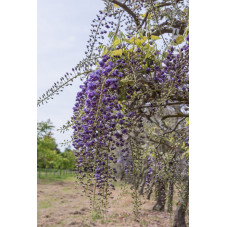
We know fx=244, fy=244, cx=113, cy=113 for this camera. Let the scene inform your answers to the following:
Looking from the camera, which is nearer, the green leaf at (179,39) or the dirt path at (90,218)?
the green leaf at (179,39)

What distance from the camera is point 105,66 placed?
0.84 metres

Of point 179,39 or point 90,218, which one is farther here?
point 90,218

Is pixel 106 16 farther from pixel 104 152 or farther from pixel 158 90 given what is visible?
pixel 104 152

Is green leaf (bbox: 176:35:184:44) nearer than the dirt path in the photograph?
Yes

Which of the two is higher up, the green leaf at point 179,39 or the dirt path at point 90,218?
the green leaf at point 179,39

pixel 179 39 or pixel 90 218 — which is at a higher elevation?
pixel 179 39

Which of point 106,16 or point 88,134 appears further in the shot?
point 106,16

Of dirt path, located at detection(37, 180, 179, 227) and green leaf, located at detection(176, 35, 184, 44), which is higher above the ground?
green leaf, located at detection(176, 35, 184, 44)
